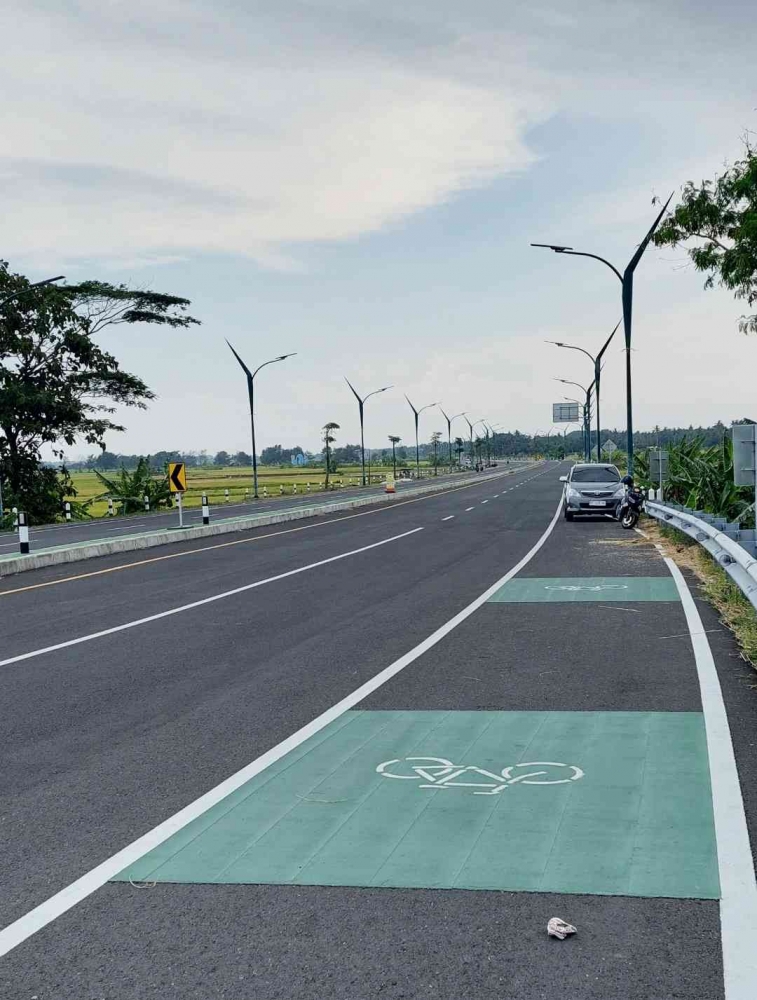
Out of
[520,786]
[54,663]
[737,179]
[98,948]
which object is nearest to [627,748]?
[520,786]

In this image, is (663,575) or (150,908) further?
(663,575)

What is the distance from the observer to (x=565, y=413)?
12725 centimetres

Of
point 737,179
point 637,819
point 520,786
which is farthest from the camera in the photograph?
point 737,179

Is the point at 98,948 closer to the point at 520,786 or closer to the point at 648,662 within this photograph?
the point at 520,786

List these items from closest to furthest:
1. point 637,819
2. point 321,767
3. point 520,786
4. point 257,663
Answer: point 637,819
point 520,786
point 321,767
point 257,663

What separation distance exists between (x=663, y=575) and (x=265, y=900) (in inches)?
500

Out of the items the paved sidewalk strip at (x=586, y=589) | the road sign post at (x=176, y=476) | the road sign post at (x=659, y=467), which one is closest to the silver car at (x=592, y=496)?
the road sign post at (x=659, y=467)

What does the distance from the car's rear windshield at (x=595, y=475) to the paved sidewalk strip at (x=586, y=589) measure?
627 inches

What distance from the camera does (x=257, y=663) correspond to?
9602 mm

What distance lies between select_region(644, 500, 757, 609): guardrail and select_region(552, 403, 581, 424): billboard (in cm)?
10756

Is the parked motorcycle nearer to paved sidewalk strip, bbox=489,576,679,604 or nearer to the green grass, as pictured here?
paved sidewalk strip, bbox=489,576,679,604

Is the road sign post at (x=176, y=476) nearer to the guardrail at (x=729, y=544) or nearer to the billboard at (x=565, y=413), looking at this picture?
the guardrail at (x=729, y=544)

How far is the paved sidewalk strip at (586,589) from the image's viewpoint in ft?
44.3

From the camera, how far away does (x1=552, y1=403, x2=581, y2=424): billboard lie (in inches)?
4978
